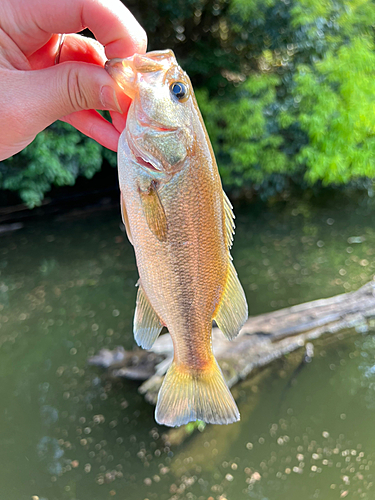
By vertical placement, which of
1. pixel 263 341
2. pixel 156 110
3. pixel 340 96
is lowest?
pixel 263 341

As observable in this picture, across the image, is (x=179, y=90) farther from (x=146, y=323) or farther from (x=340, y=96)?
(x=340, y=96)

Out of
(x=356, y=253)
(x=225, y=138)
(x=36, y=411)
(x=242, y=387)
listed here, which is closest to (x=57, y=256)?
(x=36, y=411)

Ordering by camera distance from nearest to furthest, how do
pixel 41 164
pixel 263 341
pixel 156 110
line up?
pixel 156 110 < pixel 263 341 < pixel 41 164

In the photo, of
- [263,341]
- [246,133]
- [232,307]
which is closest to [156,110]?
[232,307]

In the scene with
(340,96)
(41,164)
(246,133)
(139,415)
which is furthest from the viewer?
(340,96)

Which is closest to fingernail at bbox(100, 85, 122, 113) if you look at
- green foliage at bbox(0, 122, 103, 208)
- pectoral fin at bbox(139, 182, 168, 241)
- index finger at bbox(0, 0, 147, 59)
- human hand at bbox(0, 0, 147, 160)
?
human hand at bbox(0, 0, 147, 160)

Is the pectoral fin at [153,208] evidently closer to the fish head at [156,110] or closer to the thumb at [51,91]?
the fish head at [156,110]

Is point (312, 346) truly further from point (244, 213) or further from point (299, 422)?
point (244, 213)
